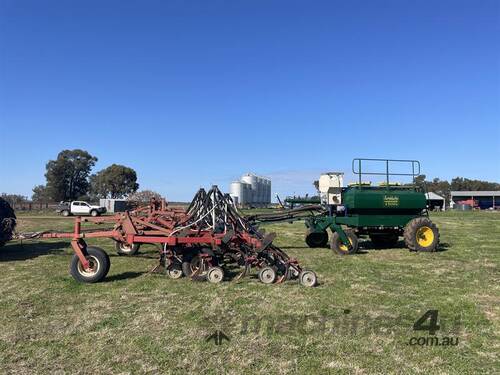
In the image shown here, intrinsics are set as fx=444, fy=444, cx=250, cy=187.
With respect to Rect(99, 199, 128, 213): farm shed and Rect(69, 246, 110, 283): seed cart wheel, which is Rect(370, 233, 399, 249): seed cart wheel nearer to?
Rect(69, 246, 110, 283): seed cart wheel

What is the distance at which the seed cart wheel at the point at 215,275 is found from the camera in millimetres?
8031

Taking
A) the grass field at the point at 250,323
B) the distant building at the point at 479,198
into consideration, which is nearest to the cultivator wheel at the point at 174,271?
the grass field at the point at 250,323

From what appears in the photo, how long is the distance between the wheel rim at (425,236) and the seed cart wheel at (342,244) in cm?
195

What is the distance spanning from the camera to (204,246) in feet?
29.6

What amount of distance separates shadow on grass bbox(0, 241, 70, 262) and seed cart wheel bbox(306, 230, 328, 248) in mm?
7579

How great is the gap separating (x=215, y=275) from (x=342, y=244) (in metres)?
5.59

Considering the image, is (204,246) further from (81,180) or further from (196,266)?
(81,180)

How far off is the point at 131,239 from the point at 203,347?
4398mm

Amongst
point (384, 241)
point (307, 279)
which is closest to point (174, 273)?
point (307, 279)

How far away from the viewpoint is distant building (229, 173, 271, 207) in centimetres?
7164

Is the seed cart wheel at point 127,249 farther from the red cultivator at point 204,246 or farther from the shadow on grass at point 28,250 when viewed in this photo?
the red cultivator at point 204,246

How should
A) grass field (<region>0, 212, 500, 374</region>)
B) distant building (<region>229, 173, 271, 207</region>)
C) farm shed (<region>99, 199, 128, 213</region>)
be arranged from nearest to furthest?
grass field (<region>0, 212, 500, 374</region>), farm shed (<region>99, 199, 128, 213</region>), distant building (<region>229, 173, 271, 207</region>)

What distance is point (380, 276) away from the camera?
8781mm

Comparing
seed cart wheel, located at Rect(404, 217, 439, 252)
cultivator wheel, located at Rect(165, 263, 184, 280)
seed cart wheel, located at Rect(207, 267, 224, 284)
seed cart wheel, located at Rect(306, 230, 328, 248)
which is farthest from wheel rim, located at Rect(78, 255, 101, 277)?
seed cart wheel, located at Rect(404, 217, 439, 252)
